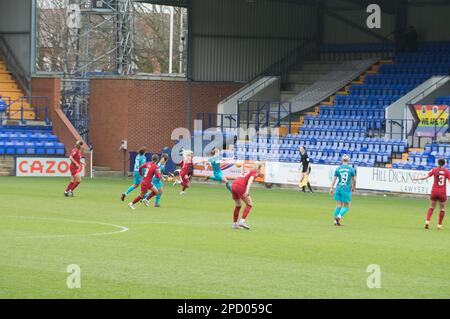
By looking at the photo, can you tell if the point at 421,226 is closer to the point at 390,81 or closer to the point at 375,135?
the point at 375,135

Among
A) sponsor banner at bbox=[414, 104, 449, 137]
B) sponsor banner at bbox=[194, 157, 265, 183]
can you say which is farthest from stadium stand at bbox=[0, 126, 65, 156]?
sponsor banner at bbox=[414, 104, 449, 137]

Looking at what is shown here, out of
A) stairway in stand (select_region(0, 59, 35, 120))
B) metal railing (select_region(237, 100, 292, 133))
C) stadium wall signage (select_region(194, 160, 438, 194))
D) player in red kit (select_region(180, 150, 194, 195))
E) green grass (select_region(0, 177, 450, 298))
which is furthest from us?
stairway in stand (select_region(0, 59, 35, 120))

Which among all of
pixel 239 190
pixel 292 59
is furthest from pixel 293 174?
pixel 239 190

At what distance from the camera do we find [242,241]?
22.5m

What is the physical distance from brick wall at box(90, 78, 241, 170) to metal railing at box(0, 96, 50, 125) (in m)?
2.30

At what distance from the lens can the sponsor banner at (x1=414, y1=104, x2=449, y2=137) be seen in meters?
44.0

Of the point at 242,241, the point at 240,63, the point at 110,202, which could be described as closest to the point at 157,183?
the point at 110,202

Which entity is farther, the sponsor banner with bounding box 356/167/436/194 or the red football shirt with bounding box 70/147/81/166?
the sponsor banner with bounding box 356/167/436/194

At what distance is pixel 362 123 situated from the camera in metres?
48.1

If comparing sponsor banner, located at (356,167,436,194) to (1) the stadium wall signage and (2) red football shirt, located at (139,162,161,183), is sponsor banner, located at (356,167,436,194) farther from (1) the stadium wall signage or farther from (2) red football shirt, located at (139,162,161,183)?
(2) red football shirt, located at (139,162,161,183)

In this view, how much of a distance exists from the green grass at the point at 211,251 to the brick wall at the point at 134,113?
57.9 feet

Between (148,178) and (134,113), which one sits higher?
(134,113)

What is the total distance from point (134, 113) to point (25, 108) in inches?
222

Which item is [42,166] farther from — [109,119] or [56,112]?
[109,119]
